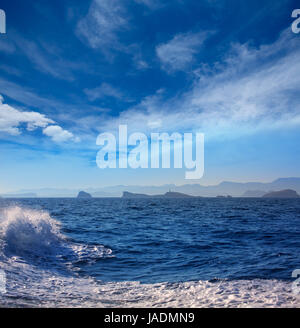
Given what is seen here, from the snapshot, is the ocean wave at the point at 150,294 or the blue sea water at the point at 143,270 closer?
the ocean wave at the point at 150,294

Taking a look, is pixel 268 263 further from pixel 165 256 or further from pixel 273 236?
pixel 273 236

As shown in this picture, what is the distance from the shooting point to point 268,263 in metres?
10.4

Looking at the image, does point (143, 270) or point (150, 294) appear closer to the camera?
point (150, 294)

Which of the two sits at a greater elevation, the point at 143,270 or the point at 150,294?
the point at 150,294

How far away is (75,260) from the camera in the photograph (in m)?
11.4

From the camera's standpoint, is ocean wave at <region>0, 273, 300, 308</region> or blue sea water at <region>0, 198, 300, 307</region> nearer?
ocean wave at <region>0, 273, 300, 308</region>

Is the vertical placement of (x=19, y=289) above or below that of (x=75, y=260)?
above
